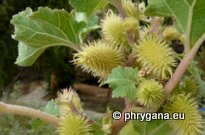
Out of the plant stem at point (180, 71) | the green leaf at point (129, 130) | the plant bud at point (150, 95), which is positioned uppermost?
the plant stem at point (180, 71)

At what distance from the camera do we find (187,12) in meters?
0.63

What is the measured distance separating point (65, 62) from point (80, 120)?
454 centimetres

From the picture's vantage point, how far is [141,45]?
2.08ft

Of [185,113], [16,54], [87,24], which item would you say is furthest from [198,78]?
[16,54]

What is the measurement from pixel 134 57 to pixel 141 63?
1 cm

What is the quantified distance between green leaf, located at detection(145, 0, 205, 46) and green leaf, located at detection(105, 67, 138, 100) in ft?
0.27

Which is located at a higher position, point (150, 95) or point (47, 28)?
point (47, 28)

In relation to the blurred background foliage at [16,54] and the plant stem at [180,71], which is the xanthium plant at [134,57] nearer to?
the plant stem at [180,71]

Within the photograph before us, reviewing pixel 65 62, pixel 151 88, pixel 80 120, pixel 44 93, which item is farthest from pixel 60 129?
pixel 44 93

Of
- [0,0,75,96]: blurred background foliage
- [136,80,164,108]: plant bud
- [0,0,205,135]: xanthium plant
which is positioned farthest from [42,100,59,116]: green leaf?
[0,0,75,96]: blurred background foliage

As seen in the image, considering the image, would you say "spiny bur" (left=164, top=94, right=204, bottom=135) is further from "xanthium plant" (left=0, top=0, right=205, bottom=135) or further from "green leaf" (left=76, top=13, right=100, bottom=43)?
"green leaf" (left=76, top=13, right=100, bottom=43)

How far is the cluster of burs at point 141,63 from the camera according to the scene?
62 cm

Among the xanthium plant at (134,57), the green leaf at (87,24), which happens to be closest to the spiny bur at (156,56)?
the xanthium plant at (134,57)

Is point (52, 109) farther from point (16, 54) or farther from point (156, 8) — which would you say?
point (16, 54)
